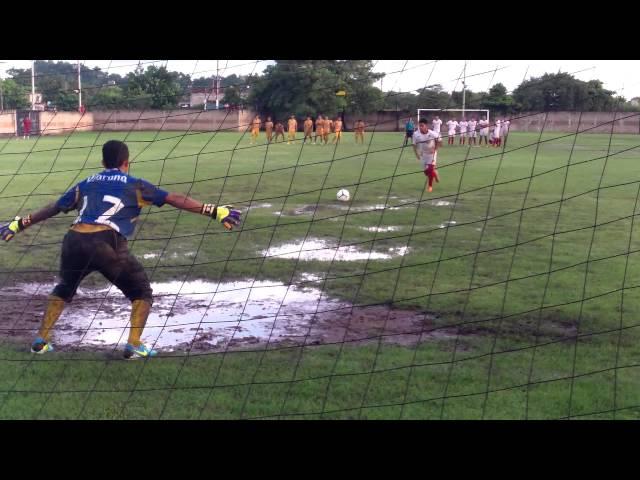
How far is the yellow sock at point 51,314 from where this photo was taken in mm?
6152

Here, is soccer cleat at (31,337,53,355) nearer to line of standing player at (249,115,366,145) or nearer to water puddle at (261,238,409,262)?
line of standing player at (249,115,366,145)

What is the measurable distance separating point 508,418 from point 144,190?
10.0 feet

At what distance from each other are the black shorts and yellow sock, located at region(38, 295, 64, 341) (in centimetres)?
5

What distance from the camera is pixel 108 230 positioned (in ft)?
19.6

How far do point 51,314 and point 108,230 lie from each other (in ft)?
2.71

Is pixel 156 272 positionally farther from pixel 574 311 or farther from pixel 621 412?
pixel 621 412

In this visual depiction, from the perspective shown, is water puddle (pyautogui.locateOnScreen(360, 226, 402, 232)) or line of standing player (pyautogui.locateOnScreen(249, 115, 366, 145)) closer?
line of standing player (pyautogui.locateOnScreen(249, 115, 366, 145))

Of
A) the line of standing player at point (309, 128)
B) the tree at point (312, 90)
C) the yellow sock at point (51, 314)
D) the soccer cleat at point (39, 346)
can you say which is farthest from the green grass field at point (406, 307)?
the tree at point (312, 90)

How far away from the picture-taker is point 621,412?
493cm

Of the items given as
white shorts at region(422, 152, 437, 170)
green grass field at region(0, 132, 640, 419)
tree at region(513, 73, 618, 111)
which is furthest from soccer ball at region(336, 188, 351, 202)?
tree at region(513, 73, 618, 111)

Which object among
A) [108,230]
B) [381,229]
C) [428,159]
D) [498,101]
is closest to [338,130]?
[381,229]

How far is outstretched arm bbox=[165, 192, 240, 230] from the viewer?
5641 mm

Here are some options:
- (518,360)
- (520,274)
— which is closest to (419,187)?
(520,274)

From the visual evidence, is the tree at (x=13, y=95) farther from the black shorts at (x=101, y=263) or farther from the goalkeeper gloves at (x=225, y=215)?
the goalkeeper gloves at (x=225, y=215)
